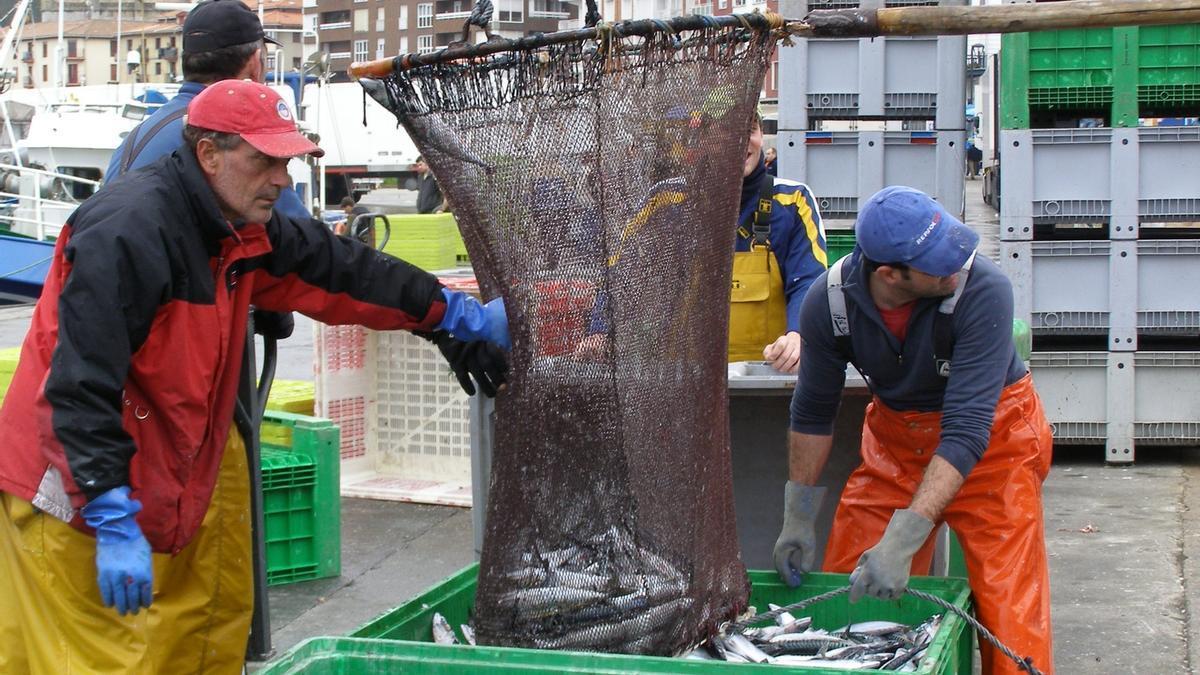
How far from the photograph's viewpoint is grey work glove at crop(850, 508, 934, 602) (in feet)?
11.5

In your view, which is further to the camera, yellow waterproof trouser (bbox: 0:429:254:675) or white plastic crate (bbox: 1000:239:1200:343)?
white plastic crate (bbox: 1000:239:1200:343)

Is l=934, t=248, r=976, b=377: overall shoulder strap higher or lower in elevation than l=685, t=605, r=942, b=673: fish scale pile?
higher

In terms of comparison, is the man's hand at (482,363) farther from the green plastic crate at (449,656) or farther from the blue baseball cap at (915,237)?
the blue baseball cap at (915,237)

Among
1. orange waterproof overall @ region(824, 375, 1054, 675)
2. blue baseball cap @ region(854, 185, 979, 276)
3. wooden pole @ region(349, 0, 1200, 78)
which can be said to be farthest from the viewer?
orange waterproof overall @ region(824, 375, 1054, 675)

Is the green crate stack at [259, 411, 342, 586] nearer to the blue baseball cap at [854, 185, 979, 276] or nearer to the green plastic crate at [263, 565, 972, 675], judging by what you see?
the green plastic crate at [263, 565, 972, 675]

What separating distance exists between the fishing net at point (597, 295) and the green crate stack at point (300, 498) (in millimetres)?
2730

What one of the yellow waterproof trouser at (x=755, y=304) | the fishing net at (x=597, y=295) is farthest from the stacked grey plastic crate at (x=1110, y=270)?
the fishing net at (x=597, y=295)

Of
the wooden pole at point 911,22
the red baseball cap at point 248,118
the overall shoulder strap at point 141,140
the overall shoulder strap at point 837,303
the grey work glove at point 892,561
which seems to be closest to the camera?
the wooden pole at point 911,22

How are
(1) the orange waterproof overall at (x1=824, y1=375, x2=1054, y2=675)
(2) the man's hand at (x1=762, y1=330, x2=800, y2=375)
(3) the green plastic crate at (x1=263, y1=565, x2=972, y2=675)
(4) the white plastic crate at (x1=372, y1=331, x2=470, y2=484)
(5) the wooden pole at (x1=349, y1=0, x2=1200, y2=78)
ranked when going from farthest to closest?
(4) the white plastic crate at (x1=372, y1=331, x2=470, y2=484) < (2) the man's hand at (x1=762, y1=330, x2=800, y2=375) < (1) the orange waterproof overall at (x1=824, y1=375, x2=1054, y2=675) < (5) the wooden pole at (x1=349, y1=0, x2=1200, y2=78) < (3) the green plastic crate at (x1=263, y1=565, x2=972, y2=675)

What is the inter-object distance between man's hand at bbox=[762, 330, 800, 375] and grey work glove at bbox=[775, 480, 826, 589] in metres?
0.62

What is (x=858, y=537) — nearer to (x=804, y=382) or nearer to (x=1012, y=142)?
(x=804, y=382)

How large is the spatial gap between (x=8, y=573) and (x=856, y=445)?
296 cm

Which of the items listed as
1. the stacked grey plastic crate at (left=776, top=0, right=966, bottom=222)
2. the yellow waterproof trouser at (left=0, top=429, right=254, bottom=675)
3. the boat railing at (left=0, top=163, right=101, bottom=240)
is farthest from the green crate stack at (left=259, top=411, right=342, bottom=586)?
the boat railing at (left=0, top=163, right=101, bottom=240)

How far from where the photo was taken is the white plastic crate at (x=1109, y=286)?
7.67 m
